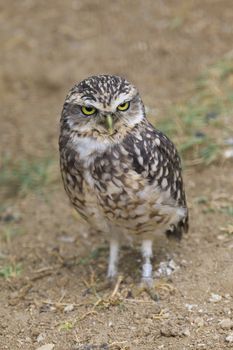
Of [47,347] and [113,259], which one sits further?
[113,259]

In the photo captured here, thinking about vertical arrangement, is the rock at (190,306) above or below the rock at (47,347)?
above

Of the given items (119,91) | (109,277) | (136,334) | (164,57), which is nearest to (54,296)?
(109,277)

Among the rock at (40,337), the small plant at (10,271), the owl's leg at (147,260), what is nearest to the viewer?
the rock at (40,337)

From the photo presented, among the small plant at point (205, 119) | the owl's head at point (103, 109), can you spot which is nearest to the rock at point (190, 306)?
the owl's head at point (103, 109)

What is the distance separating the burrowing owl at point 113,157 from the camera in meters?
3.95

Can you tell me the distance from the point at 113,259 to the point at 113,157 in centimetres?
85

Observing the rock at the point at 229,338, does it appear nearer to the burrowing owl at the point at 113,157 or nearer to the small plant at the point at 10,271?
the burrowing owl at the point at 113,157

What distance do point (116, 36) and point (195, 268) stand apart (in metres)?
3.78

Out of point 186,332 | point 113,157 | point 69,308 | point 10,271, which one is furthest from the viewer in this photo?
point 10,271

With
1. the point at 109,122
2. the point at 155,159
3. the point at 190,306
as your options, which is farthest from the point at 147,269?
the point at 109,122

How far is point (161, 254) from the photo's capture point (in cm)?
482

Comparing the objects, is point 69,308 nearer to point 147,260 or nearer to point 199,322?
point 147,260

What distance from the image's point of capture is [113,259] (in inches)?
182

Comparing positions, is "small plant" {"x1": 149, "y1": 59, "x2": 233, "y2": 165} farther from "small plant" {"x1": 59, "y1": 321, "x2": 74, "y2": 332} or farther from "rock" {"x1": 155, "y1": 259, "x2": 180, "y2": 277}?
"small plant" {"x1": 59, "y1": 321, "x2": 74, "y2": 332}
